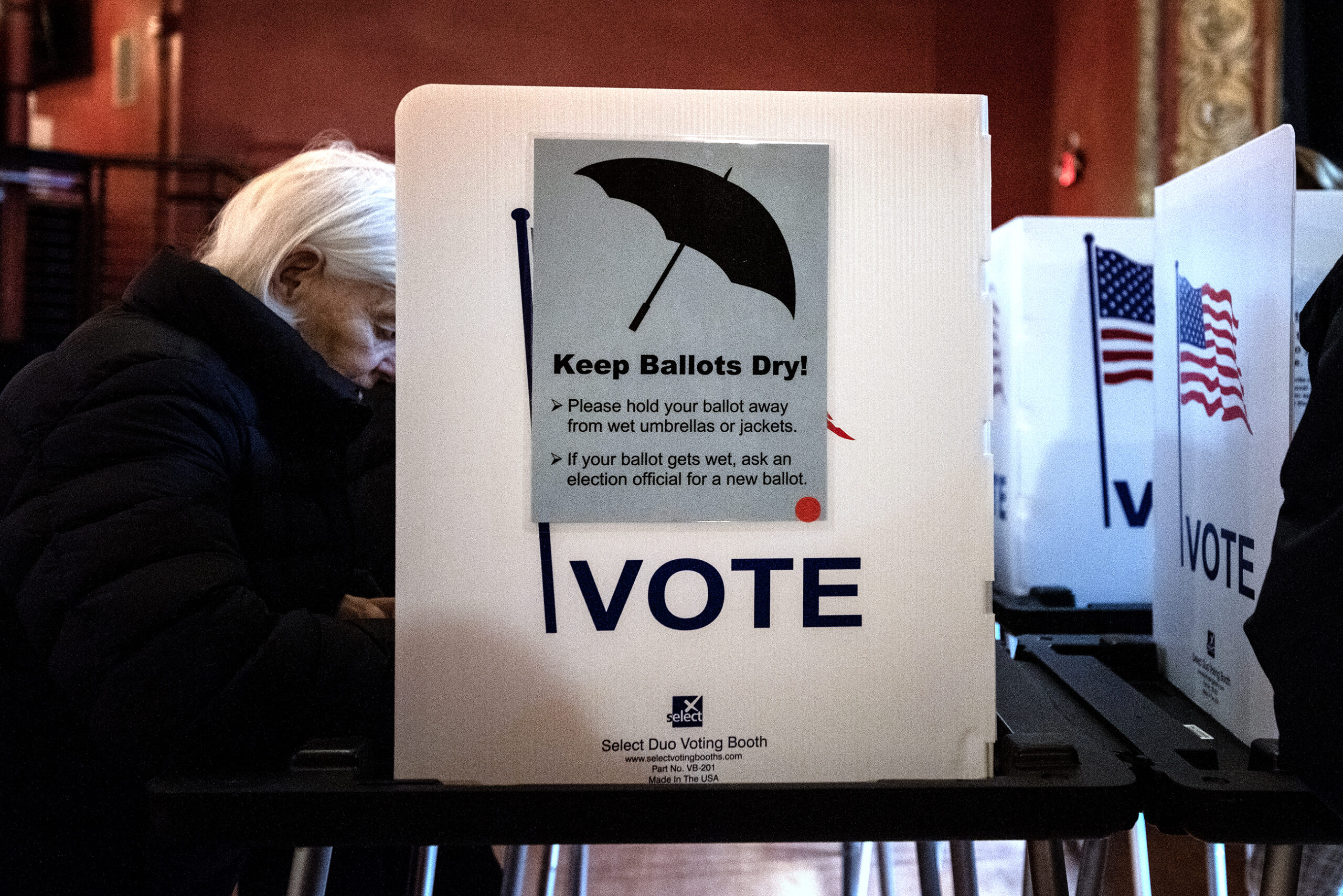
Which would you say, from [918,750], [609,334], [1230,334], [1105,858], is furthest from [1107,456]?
[609,334]

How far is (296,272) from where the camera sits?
1.04 meters

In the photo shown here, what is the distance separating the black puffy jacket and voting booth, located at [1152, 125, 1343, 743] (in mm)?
619

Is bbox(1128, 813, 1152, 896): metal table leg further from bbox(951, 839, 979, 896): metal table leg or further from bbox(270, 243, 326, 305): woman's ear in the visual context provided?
bbox(270, 243, 326, 305): woman's ear

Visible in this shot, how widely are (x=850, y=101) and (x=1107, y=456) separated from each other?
84cm

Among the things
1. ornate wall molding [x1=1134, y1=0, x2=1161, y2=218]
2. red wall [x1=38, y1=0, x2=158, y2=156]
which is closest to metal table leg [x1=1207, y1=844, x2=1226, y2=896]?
ornate wall molding [x1=1134, y1=0, x2=1161, y2=218]

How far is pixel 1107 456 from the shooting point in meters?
1.30

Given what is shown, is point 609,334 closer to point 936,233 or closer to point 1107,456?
point 936,233

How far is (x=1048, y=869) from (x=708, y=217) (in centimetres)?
44

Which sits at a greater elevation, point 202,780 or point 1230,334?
point 1230,334

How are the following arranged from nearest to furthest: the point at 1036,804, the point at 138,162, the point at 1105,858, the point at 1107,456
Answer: the point at 1036,804
the point at 1105,858
the point at 1107,456
the point at 138,162

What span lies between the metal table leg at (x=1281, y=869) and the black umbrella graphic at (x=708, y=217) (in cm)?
44

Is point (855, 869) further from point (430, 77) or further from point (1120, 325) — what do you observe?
point (430, 77)

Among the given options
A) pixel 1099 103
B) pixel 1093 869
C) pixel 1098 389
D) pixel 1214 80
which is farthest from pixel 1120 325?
pixel 1099 103

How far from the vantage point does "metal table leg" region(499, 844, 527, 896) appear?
0.98 meters
